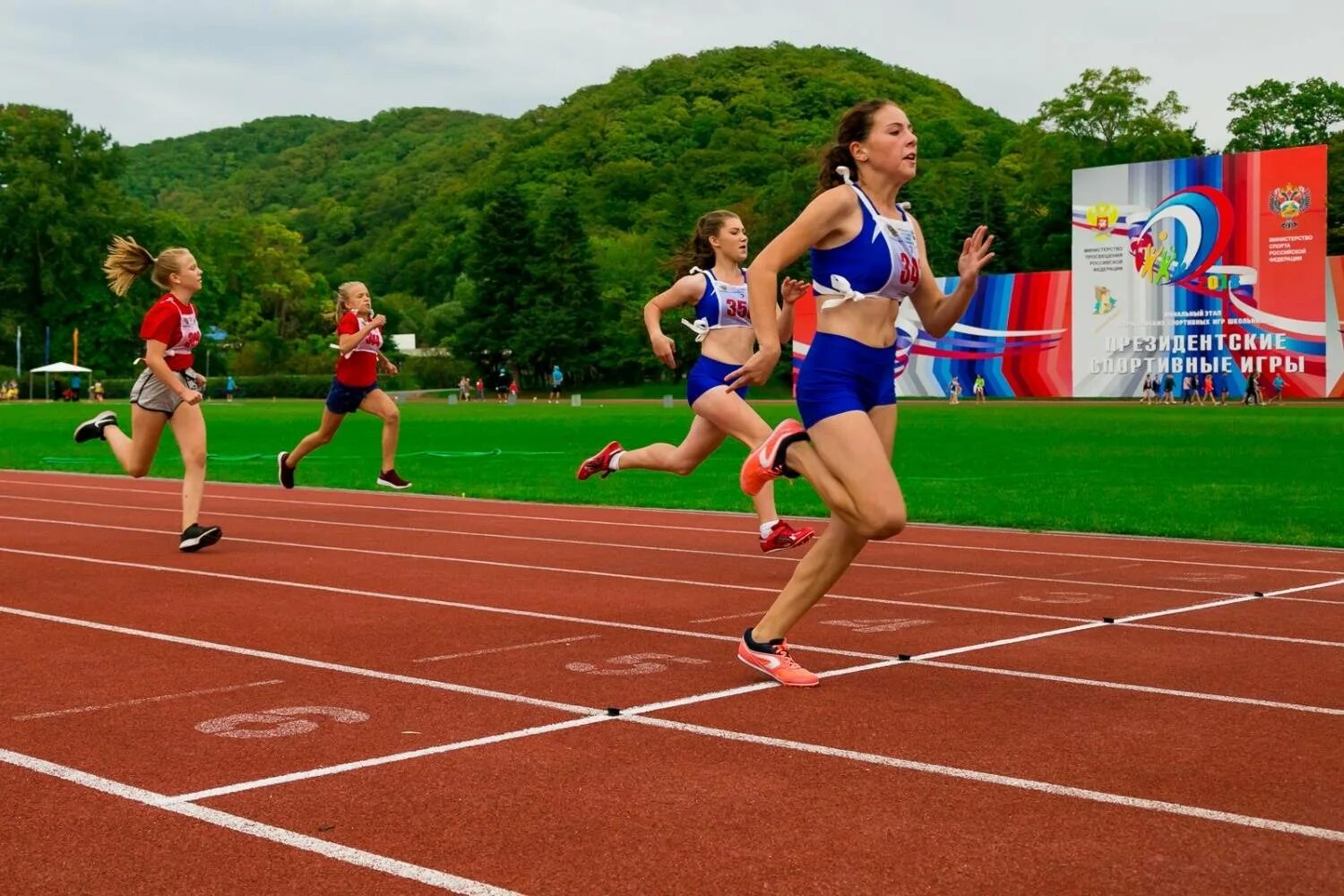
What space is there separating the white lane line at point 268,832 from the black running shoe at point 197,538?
252 inches

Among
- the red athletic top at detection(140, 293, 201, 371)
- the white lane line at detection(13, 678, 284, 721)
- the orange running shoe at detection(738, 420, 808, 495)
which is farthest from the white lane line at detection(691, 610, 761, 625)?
the red athletic top at detection(140, 293, 201, 371)

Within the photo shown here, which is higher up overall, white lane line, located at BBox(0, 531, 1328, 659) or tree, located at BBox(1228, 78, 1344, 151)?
tree, located at BBox(1228, 78, 1344, 151)

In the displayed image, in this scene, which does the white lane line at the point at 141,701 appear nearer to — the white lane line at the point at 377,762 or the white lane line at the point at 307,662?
the white lane line at the point at 307,662

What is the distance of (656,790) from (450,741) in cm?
96

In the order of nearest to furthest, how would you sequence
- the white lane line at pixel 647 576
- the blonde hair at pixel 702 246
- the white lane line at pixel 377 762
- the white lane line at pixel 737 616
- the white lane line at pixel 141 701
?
the white lane line at pixel 377 762, the white lane line at pixel 141 701, the white lane line at pixel 737 616, the white lane line at pixel 647 576, the blonde hair at pixel 702 246

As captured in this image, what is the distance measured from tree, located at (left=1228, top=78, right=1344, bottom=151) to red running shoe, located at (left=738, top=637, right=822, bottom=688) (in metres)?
95.9

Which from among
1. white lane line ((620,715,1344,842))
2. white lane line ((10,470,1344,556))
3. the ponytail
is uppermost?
the ponytail

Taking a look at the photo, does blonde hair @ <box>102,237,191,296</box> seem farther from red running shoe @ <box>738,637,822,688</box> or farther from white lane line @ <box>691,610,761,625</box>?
red running shoe @ <box>738,637,822,688</box>

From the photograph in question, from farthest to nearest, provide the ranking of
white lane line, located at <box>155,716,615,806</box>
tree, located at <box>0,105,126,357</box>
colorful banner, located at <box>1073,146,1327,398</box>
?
tree, located at <box>0,105,126,357</box> → colorful banner, located at <box>1073,146,1327,398</box> → white lane line, located at <box>155,716,615,806</box>

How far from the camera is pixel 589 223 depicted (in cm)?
11812

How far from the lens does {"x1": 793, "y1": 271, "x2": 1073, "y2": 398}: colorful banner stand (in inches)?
2566

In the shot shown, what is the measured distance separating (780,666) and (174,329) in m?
6.57

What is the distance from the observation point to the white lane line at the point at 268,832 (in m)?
3.78

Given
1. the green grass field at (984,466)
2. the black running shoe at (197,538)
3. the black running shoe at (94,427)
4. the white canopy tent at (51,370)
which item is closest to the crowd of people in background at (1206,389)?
the green grass field at (984,466)
